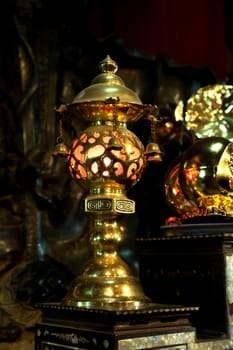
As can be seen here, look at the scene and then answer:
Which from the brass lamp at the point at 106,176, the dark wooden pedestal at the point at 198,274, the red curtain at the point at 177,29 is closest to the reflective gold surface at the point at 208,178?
the dark wooden pedestal at the point at 198,274

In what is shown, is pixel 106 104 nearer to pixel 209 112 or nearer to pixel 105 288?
pixel 105 288

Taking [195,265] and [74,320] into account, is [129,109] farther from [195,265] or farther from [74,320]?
[74,320]

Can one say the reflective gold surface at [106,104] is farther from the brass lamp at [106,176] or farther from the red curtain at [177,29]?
the red curtain at [177,29]

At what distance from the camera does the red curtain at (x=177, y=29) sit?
2.51 meters

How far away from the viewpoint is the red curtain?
251 centimetres

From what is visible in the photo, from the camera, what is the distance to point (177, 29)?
2.59m

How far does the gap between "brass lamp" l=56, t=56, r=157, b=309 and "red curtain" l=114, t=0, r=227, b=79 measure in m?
0.77

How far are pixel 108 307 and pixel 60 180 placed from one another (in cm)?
89

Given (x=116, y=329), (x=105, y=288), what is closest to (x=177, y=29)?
(x=105, y=288)

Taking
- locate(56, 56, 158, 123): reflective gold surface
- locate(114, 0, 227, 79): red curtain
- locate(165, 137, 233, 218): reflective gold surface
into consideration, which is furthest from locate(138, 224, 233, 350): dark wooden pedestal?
locate(114, 0, 227, 79): red curtain

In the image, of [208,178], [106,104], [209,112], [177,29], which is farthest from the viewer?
[177,29]

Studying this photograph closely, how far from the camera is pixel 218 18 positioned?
2688 mm

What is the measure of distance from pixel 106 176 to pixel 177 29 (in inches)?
44.2

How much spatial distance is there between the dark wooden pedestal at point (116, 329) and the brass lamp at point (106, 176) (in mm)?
67
